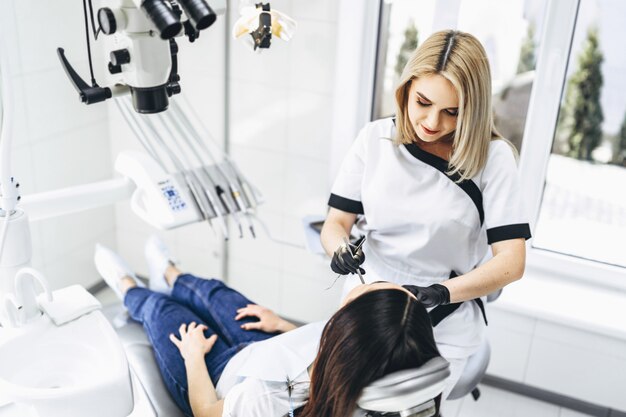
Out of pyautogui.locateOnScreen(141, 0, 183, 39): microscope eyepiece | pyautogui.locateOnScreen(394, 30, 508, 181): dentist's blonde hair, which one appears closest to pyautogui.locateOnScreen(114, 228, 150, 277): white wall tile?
pyautogui.locateOnScreen(394, 30, 508, 181): dentist's blonde hair

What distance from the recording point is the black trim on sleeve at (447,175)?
5.01 ft

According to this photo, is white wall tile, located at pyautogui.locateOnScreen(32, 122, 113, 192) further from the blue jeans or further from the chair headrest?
the chair headrest

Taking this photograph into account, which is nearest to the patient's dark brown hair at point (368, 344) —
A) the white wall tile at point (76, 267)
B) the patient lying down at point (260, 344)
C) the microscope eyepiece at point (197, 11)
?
the patient lying down at point (260, 344)

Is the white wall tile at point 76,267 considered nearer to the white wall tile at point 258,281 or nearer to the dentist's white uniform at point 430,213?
the white wall tile at point 258,281

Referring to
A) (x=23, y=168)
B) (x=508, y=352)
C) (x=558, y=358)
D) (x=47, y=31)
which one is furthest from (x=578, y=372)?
(x=47, y=31)

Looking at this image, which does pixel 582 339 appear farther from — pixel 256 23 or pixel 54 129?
pixel 54 129

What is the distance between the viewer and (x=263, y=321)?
181 centimetres

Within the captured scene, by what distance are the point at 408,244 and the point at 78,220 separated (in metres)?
1.70

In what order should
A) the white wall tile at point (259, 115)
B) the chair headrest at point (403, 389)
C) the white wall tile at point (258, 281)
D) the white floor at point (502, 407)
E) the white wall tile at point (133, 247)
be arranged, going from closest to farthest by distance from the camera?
the chair headrest at point (403, 389), the white floor at point (502, 407), the white wall tile at point (259, 115), the white wall tile at point (258, 281), the white wall tile at point (133, 247)

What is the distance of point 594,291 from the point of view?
234 cm

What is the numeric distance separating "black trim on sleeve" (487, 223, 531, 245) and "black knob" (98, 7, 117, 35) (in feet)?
3.15

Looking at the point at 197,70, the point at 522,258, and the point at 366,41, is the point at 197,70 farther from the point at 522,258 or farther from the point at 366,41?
the point at 522,258

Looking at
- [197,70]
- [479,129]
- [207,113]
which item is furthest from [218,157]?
[479,129]

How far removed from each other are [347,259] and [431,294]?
0.21 metres
